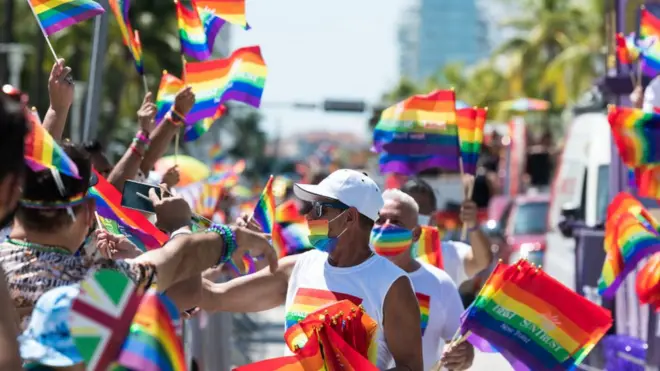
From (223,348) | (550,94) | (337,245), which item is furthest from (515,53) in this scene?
(337,245)

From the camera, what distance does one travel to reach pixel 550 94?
196 ft

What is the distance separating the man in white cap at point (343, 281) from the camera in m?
4.96

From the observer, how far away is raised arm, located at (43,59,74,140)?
17.3 feet

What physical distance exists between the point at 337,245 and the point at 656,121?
2.59m

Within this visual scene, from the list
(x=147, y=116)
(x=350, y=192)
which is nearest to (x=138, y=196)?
(x=350, y=192)

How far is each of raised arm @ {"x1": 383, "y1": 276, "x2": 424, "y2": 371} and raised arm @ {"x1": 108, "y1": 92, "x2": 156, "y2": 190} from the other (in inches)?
67.0

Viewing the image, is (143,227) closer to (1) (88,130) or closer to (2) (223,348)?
(1) (88,130)

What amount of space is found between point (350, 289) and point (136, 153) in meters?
1.73

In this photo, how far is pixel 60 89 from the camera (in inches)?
212

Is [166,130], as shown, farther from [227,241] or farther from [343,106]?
[343,106]

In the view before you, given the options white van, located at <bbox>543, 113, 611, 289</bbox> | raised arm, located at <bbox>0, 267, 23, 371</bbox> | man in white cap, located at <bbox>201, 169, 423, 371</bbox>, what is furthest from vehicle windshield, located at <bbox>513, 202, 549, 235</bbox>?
raised arm, located at <bbox>0, 267, 23, 371</bbox>

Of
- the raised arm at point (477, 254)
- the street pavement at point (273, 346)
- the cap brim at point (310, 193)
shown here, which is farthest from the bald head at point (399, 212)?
the street pavement at point (273, 346)

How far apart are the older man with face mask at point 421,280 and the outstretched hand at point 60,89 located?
156 cm

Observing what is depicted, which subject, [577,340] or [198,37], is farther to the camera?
[198,37]
